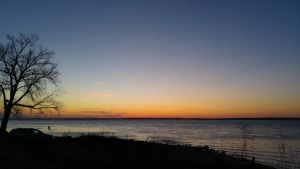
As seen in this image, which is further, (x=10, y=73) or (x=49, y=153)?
(x=10, y=73)

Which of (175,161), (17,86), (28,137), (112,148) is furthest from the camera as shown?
(17,86)

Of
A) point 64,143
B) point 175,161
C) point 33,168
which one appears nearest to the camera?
point 33,168

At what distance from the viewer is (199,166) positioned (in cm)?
2120

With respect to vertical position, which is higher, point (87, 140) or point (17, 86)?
point (17, 86)

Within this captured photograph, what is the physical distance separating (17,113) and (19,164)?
25.9m

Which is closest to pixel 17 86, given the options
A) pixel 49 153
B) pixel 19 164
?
pixel 49 153

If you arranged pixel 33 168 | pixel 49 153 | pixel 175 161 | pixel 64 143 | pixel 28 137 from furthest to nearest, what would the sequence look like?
pixel 28 137 < pixel 64 143 < pixel 49 153 < pixel 175 161 < pixel 33 168

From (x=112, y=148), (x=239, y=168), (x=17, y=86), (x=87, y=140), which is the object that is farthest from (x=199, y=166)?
(x=17, y=86)

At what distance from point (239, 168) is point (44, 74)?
2922 cm

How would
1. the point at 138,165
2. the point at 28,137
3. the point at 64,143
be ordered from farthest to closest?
the point at 28,137 < the point at 64,143 < the point at 138,165

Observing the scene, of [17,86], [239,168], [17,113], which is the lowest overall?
[239,168]

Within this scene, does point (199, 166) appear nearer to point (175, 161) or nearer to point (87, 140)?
point (175, 161)

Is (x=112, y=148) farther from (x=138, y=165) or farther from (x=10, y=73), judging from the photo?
(x=10, y=73)

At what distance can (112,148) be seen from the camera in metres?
26.0
